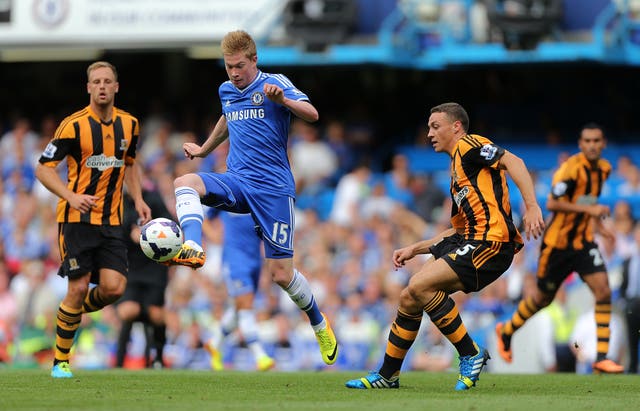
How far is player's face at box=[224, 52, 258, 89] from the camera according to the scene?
397 inches

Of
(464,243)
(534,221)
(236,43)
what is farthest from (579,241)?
(236,43)

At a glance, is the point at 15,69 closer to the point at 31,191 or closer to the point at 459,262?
the point at 31,191

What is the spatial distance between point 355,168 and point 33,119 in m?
7.57

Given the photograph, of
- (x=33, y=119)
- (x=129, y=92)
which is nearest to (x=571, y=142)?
(x=129, y=92)

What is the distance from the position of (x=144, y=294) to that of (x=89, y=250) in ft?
11.1

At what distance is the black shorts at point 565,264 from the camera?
42.1ft

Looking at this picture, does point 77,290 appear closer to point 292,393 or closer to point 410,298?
point 292,393

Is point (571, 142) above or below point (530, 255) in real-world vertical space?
above

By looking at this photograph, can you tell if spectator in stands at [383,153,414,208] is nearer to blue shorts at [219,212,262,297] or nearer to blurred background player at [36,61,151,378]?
blue shorts at [219,212,262,297]

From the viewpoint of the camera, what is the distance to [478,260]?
365 inches

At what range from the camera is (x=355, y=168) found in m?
21.1

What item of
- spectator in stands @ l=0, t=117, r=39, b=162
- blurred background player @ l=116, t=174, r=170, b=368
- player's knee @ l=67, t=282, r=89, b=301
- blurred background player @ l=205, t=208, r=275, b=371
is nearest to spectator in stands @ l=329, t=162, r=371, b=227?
blurred background player @ l=205, t=208, r=275, b=371

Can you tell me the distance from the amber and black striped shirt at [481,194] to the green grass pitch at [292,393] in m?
1.18

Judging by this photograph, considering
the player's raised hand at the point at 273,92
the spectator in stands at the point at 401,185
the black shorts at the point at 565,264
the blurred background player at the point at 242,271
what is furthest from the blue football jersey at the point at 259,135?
the spectator in stands at the point at 401,185
